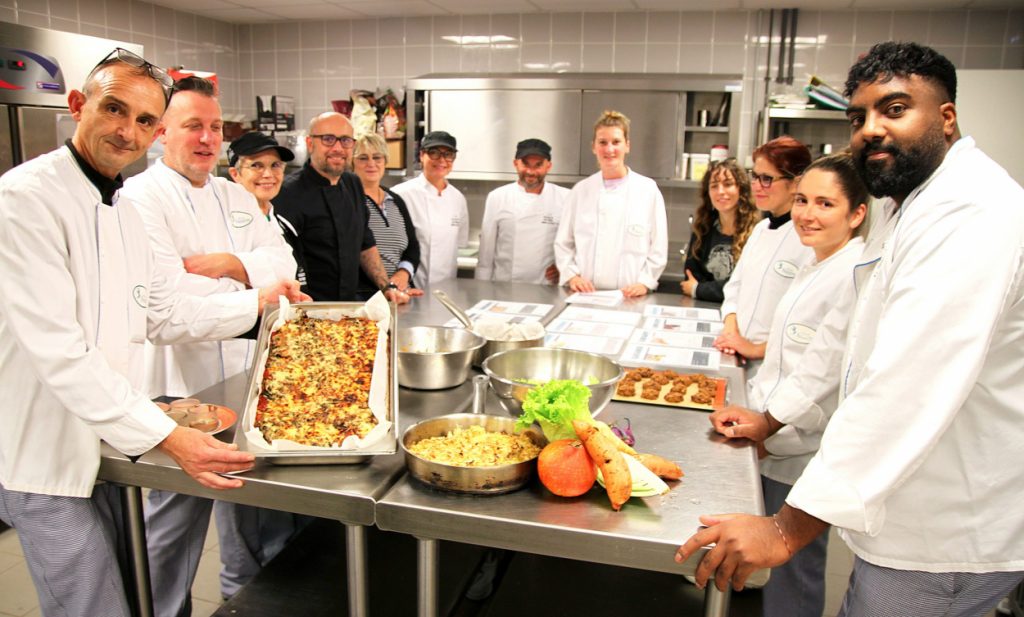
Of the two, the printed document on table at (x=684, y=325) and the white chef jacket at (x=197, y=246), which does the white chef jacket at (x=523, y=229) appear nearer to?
the printed document on table at (x=684, y=325)

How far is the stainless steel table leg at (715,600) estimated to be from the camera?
1.35 m

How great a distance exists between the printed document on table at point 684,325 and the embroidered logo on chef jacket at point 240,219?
1.57 meters

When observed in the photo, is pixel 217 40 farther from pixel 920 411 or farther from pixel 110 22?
pixel 920 411

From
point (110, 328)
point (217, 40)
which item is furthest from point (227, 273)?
point (217, 40)

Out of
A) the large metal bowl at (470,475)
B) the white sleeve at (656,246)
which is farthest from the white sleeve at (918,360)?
the white sleeve at (656,246)

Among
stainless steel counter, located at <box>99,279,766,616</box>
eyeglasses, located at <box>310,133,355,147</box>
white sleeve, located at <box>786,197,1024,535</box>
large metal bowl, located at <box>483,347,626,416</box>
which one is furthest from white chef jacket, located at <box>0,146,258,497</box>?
eyeglasses, located at <box>310,133,355,147</box>

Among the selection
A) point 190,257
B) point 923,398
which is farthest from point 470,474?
point 190,257

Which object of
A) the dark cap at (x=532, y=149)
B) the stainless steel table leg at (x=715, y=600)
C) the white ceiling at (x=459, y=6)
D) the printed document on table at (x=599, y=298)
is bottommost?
the stainless steel table leg at (x=715, y=600)

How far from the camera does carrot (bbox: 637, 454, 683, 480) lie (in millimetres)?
1521

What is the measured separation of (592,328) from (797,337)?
0.99 metres

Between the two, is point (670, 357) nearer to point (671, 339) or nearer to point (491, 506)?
point (671, 339)

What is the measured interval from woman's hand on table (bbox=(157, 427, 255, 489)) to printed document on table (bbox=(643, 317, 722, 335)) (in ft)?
6.11

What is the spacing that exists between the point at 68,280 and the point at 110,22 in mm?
4592

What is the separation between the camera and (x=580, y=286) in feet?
12.5
